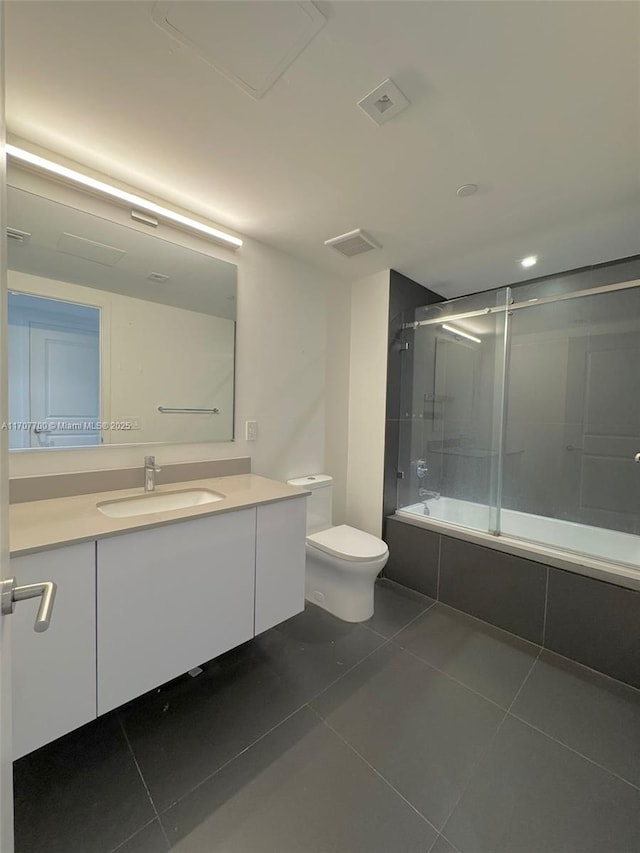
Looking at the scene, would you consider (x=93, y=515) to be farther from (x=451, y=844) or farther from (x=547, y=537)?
(x=547, y=537)

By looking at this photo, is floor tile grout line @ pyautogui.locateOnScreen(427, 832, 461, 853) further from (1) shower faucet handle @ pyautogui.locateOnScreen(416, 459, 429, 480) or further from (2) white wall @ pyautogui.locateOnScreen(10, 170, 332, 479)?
(1) shower faucet handle @ pyautogui.locateOnScreen(416, 459, 429, 480)

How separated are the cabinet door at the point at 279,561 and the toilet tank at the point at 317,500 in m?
0.56

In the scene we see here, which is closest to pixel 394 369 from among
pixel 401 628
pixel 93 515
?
pixel 401 628

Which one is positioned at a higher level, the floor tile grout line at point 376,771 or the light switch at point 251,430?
the light switch at point 251,430

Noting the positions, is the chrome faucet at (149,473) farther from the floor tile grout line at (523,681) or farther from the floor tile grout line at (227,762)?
the floor tile grout line at (523,681)

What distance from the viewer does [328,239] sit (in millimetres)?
1918

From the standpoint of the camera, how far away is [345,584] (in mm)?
1899

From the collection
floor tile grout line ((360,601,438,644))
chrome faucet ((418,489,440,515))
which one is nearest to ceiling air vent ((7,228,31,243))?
floor tile grout line ((360,601,438,644))

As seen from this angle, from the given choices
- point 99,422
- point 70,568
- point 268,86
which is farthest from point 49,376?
point 268,86

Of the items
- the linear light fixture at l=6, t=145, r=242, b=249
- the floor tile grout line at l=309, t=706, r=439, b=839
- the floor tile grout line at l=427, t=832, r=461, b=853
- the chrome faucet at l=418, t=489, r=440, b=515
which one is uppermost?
the linear light fixture at l=6, t=145, r=242, b=249

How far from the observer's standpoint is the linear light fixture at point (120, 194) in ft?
4.06

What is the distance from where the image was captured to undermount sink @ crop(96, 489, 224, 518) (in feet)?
4.45

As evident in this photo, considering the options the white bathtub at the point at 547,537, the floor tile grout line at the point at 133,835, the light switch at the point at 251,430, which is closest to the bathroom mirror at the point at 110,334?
the light switch at the point at 251,430

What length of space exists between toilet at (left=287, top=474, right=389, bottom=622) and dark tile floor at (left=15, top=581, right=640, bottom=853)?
0.29 m
